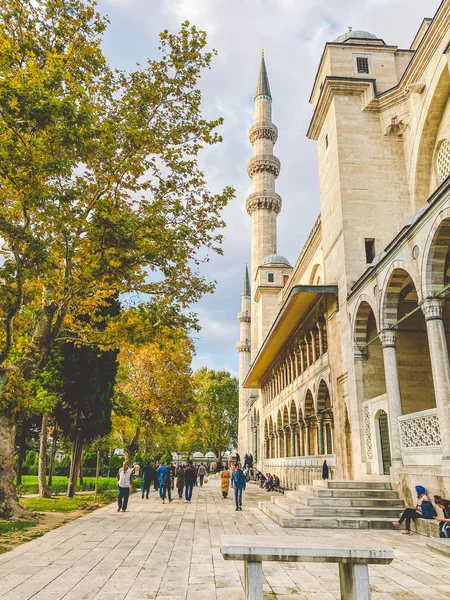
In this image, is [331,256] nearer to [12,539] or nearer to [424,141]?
[424,141]

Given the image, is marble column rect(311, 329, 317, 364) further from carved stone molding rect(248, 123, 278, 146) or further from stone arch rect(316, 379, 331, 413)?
carved stone molding rect(248, 123, 278, 146)

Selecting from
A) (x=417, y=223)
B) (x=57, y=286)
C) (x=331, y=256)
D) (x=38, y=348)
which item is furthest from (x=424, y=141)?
(x=38, y=348)

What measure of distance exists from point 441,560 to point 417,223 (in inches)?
267

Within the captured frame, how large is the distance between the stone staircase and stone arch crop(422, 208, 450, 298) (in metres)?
4.79

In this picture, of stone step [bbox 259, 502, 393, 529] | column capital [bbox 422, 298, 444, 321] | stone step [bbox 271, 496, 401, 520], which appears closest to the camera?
stone step [bbox 259, 502, 393, 529]

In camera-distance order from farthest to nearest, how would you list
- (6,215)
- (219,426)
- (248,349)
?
(219,426) → (248,349) → (6,215)

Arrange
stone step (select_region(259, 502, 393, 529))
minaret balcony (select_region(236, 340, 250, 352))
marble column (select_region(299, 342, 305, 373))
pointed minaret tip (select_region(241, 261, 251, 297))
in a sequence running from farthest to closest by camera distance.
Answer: pointed minaret tip (select_region(241, 261, 251, 297)) → minaret balcony (select_region(236, 340, 250, 352)) → marble column (select_region(299, 342, 305, 373)) → stone step (select_region(259, 502, 393, 529))

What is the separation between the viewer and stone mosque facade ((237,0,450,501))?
10.5m

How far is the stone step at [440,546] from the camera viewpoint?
707 cm

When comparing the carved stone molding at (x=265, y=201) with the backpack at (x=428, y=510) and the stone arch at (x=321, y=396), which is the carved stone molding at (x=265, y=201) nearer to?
the stone arch at (x=321, y=396)

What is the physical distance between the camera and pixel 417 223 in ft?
35.2

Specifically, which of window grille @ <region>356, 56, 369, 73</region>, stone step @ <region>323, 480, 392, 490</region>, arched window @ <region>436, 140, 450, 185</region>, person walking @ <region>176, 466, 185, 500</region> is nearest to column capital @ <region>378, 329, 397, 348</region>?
stone step @ <region>323, 480, 392, 490</region>

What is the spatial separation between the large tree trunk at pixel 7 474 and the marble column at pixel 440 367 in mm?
9528

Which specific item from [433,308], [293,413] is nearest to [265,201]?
[293,413]
